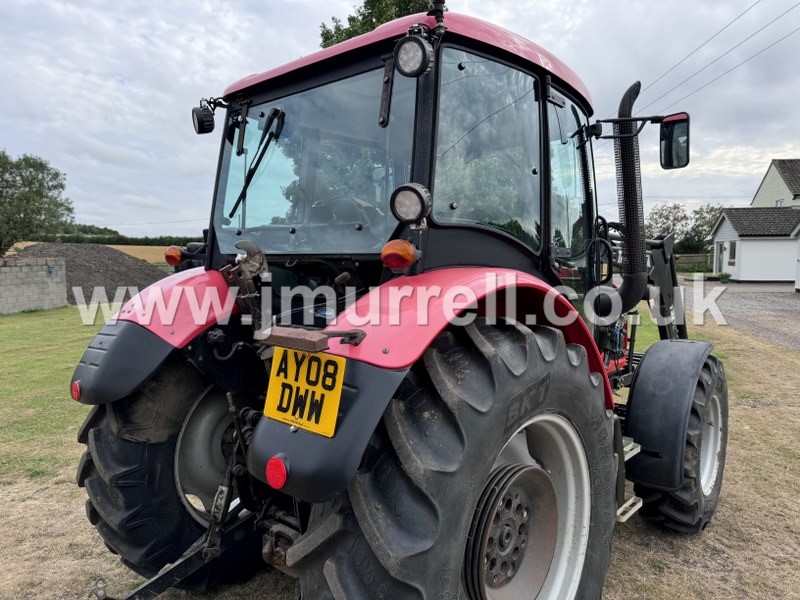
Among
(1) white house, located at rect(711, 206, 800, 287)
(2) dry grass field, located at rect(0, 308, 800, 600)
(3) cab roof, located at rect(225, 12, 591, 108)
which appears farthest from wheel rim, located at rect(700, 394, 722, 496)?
(1) white house, located at rect(711, 206, 800, 287)

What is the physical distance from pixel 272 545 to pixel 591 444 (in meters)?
1.38

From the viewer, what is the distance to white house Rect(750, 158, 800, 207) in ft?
103

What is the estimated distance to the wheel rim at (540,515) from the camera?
83.4 inches

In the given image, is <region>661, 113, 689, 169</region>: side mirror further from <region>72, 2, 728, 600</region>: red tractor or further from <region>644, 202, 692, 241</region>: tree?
<region>644, 202, 692, 241</region>: tree

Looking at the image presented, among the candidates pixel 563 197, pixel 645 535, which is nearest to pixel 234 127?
pixel 563 197

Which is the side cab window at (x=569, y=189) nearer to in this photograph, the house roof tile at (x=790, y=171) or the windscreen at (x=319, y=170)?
the windscreen at (x=319, y=170)

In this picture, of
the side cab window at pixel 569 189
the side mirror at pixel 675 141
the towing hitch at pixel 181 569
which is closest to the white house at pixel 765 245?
the side mirror at pixel 675 141

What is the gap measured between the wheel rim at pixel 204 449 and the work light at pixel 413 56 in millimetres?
1797

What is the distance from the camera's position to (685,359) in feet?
11.0

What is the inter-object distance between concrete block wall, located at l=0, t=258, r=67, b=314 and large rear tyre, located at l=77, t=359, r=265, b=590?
16.6m

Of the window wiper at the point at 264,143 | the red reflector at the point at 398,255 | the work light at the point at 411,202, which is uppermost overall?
the window wiper at the point at 264,143

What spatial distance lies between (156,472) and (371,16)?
38.3ft

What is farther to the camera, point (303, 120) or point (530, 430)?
point (303, 120)

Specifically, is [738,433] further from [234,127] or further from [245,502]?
[234,127]
